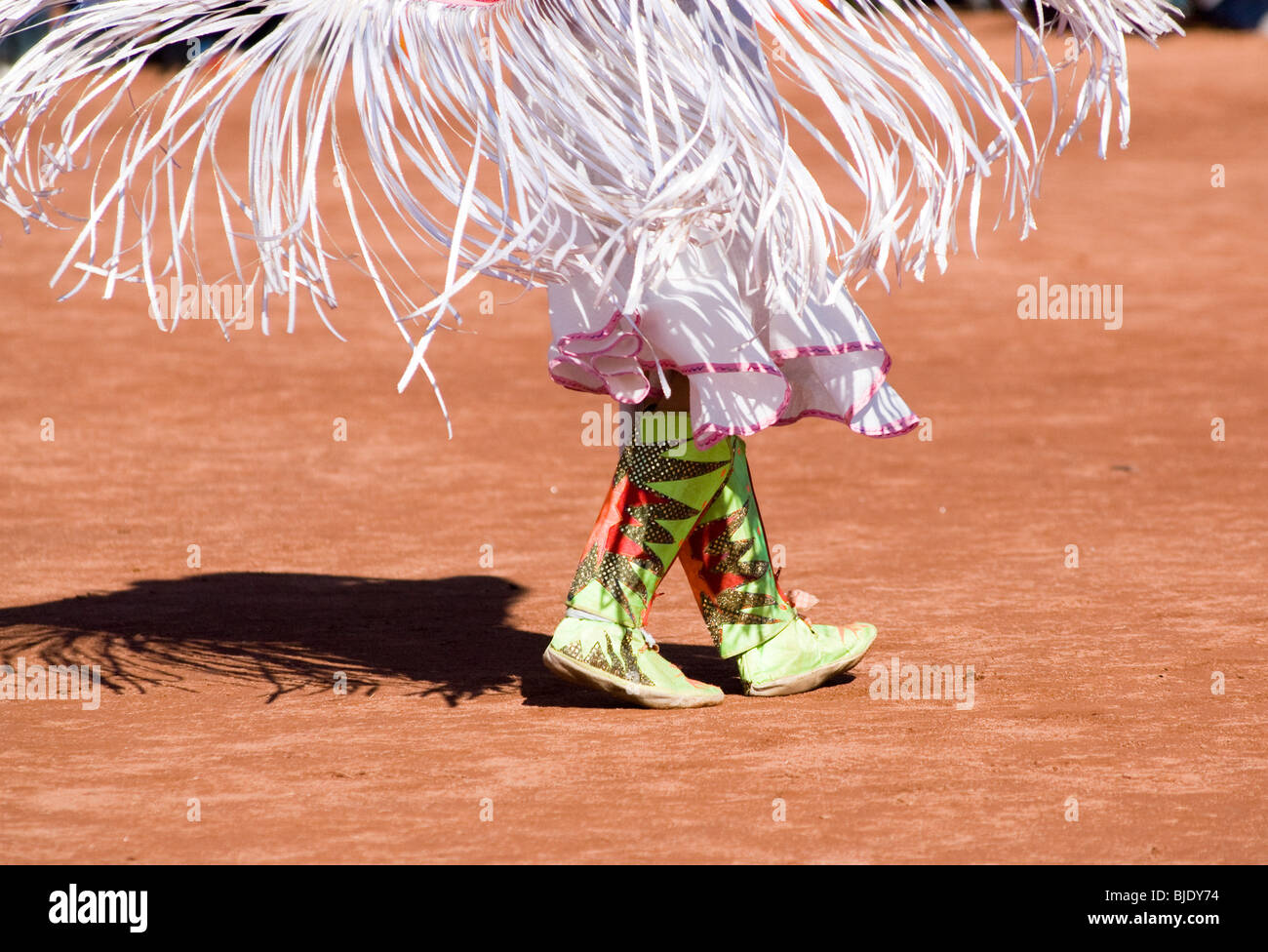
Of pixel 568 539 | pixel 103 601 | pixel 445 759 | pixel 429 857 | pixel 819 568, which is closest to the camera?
pixel 429 857

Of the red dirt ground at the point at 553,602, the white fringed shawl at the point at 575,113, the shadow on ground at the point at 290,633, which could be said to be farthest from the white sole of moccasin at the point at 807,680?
the white fringed shawl at the point at 575,113

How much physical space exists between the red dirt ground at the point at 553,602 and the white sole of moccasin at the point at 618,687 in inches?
1.7

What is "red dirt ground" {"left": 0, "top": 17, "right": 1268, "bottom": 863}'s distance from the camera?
3574 millimetres

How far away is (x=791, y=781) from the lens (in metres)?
3.81

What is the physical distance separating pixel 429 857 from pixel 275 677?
163 centimetres

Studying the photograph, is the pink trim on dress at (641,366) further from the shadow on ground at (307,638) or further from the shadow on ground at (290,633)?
the shadow on ground at (290,633)

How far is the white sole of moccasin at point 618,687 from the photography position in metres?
4.29

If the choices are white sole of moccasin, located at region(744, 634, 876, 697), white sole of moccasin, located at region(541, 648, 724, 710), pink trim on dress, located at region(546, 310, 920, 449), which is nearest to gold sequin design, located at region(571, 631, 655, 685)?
white sole of moccasin, located at region(541, 648, 724, 710)

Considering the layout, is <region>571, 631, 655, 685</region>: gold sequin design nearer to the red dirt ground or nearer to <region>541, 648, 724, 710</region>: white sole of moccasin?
<region>541, 648, 724, 710</region>: white sole of moccasin

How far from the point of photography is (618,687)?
4316 millimetres

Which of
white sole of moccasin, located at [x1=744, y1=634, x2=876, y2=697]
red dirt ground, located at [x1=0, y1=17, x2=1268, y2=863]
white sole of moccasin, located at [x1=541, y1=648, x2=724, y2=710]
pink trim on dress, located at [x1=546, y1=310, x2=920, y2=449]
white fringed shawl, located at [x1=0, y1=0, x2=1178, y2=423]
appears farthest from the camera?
white sole of moccasin, located at [x1=744, y1=634, x2=876, y2=697]

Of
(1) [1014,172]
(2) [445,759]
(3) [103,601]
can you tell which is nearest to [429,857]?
(2) [445,759]

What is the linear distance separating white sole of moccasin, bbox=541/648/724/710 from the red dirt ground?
0.14 feet

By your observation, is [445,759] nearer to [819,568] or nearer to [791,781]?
[791,781]
